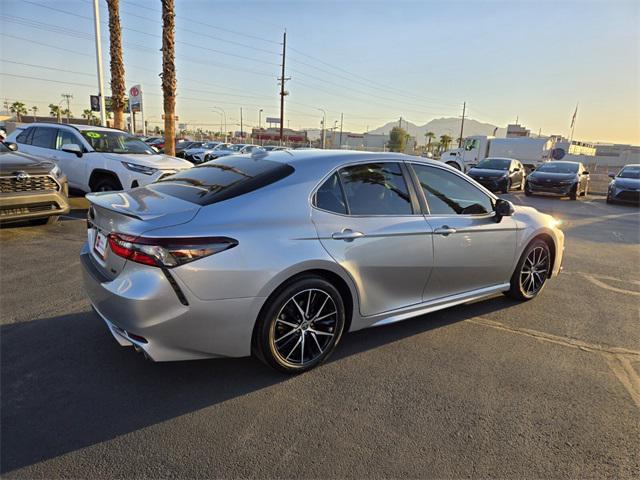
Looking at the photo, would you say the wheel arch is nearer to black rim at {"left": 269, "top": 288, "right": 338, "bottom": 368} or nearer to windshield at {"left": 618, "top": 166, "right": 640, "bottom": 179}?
black rim at {"left": 269, "top": 288, "right": 338, "bottom": 368}

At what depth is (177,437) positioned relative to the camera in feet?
8.02

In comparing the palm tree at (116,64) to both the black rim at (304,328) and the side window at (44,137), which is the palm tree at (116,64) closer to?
the side window at (44,137)

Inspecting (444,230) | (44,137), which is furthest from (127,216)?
(44,137)

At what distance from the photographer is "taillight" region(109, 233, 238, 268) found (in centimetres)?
249

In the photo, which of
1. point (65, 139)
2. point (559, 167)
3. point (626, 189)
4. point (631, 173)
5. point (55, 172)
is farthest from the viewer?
point (559, 167)

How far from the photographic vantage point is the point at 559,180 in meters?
17.0

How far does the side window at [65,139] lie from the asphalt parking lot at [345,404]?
5.50 metres

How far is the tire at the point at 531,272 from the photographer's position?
179 inches

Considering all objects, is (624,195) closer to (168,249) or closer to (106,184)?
(106,184)

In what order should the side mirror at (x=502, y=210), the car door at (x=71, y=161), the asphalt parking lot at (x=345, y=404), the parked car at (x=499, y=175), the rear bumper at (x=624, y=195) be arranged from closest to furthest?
the asphalt parking lot at (x=345, y=404) < the side mirror at (x=502, y=210) < the car door at (x=71, y=161) < the rear bumper at (x=624, y=195) < the parked car at (x=499, y=175)

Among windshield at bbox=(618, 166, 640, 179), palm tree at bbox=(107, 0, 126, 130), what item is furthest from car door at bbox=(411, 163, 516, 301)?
palm tree at bbox=(107, 0, 126, 130)

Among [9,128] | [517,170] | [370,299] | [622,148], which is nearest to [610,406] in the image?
[370,299]

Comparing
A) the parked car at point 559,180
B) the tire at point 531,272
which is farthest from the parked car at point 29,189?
the parked car at point 559,180

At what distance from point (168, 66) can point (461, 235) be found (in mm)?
14529
